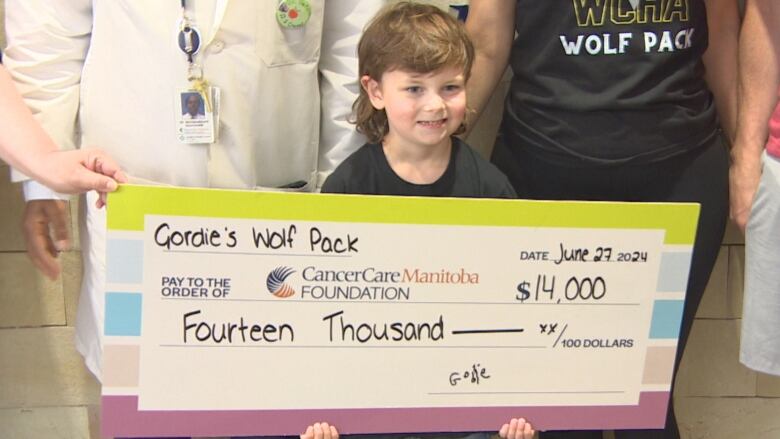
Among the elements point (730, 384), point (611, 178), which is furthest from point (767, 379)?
point (611, 178)

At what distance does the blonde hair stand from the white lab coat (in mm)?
109

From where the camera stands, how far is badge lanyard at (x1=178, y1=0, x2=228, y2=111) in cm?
153

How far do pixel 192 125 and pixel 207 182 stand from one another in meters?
0.12

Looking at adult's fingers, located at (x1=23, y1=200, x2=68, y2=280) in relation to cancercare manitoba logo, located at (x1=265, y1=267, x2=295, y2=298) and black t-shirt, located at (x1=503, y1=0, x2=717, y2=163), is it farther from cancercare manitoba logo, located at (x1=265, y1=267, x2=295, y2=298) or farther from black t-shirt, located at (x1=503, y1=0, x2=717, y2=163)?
black t-shirt, located at (x1=503, y1=0, x2=717, y2=163)

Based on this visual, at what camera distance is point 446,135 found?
63.1 inches

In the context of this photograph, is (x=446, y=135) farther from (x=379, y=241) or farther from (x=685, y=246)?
(x=685, y=246)

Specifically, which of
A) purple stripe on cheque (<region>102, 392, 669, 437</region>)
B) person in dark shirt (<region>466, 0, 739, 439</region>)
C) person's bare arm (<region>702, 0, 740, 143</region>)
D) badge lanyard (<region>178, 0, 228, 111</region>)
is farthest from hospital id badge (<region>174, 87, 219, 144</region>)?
person's bare arm (<region>702, 0, 740, 143</region>)

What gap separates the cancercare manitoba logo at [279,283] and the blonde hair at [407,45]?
365mm

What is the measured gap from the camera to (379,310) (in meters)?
1.51

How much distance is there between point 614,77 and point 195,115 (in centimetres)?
83

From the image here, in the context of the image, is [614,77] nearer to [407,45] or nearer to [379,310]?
[407,45]

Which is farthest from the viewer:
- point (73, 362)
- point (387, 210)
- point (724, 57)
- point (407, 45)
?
point (73, 362)

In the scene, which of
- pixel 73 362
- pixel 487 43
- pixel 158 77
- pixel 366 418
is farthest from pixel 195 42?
pixel 73 362

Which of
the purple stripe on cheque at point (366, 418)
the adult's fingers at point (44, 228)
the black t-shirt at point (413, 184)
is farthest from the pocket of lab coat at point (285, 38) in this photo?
the purple stripe on cheque at point (366, 418)
